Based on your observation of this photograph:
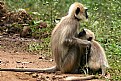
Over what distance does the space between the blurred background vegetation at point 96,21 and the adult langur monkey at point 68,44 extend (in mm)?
708

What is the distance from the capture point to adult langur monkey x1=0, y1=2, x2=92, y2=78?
8016 mm

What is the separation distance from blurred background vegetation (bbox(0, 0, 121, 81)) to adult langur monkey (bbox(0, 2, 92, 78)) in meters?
0.71

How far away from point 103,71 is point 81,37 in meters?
0.78

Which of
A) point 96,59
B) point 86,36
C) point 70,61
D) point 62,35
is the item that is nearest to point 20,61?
point 70,61

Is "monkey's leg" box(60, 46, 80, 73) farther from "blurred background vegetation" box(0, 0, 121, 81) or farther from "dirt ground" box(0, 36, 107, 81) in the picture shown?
"blurred background vegetation" box(0, 0, 121, 81)

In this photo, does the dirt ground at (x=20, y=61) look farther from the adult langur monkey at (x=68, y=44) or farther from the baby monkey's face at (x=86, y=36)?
the baby monkey's face at (x=86, y=36)

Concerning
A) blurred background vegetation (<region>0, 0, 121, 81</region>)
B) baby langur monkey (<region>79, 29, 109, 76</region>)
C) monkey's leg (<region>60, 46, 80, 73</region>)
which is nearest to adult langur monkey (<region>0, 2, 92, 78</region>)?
monkey's leg (<region>60, 46, 80, 73</region>)

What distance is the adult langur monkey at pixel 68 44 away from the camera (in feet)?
26.3

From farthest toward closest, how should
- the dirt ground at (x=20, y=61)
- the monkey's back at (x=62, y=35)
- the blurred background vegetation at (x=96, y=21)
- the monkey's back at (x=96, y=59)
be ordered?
the blurred background vegetation at (x=96, y=21) < the monkey's back at (x=96, y=59) < the monkey's back at (x=62, y=35) < the dirt ground at (x=20, y=61)

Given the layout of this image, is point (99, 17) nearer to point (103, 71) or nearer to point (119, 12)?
point (119, 12)

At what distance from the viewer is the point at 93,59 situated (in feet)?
26.8

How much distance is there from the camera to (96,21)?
12.3 m

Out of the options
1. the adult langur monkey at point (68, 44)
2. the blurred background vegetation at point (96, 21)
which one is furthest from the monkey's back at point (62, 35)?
the blurred background vegetation at point (96, 21)

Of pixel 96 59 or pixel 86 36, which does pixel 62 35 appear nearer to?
pixel 86 36
